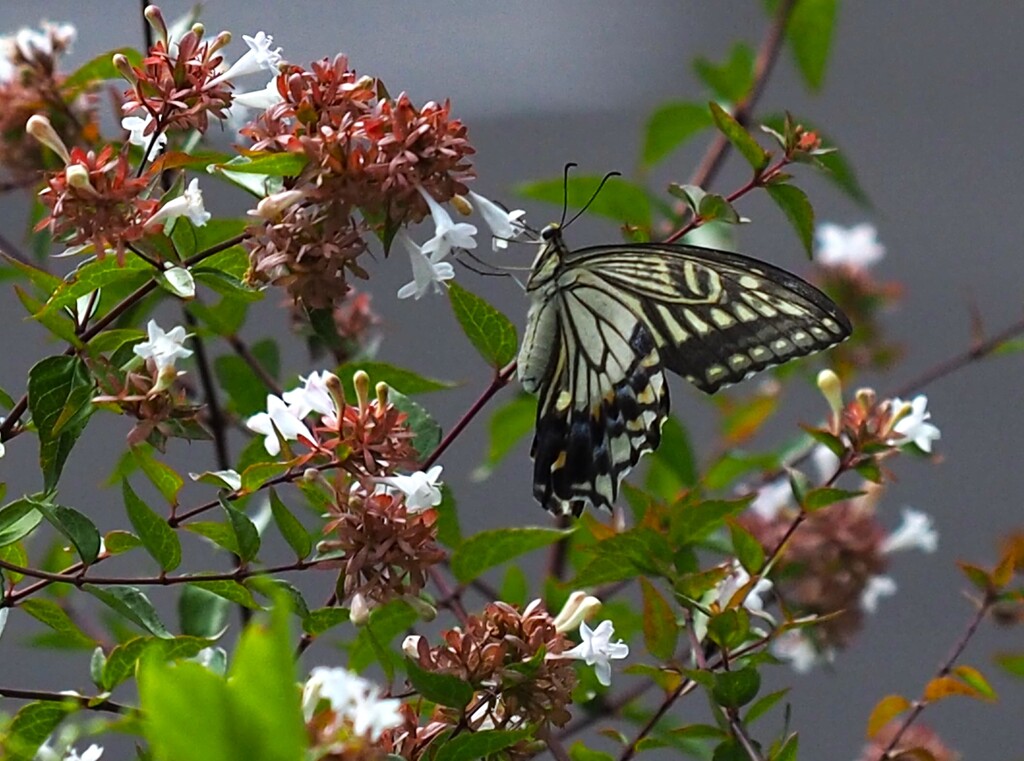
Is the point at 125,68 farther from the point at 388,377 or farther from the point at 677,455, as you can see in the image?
the point at 677,455

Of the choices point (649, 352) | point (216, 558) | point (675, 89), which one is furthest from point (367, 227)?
point (675, 89)

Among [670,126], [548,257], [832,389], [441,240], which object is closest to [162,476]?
[441,240]

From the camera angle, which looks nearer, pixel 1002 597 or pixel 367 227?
pixel 367 227

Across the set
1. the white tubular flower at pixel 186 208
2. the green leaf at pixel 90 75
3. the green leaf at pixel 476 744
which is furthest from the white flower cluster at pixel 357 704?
the green leaf at pixel 90 75

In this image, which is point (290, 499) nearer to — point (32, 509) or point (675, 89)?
point (32, 509)

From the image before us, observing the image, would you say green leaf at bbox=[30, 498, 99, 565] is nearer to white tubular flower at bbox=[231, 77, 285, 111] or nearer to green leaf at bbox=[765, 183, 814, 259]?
white tubular flower at bbox=[231, 77, 285, 111]

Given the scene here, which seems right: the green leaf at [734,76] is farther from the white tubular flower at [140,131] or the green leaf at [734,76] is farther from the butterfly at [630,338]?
the white tubular flower at [140,131]
